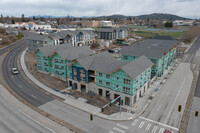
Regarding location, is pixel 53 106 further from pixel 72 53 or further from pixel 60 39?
pixel 60 39

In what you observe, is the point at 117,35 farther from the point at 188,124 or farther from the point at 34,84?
the point at 188,124

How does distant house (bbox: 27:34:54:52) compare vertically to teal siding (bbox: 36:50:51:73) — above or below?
above

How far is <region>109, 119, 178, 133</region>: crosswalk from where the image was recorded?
33.7 metres

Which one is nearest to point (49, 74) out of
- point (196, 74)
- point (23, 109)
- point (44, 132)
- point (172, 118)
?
point (23, 109)

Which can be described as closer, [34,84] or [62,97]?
[62,97]

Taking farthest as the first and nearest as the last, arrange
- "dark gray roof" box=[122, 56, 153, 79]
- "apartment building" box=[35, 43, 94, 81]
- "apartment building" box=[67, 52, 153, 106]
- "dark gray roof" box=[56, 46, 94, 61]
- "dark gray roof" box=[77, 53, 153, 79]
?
"apartment building" box=[35, 43, 94, 81], "dark gray roof" box=[56, 46, 94, 61], "apartment building" box=[67, 52, 153, 106], "dark gray roof" box=[77, 53, 153, 79], "dark gray roof" box=[122, 56, 153, 79]

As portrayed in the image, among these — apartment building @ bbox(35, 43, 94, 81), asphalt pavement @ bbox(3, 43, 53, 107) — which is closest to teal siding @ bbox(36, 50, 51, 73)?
apartment building @ bbox(35, 43, 94, 81)

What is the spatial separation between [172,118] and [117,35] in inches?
4820

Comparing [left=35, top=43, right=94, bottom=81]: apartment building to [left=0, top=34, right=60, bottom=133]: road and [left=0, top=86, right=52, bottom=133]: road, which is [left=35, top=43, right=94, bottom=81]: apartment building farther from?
[left=0, top=86, right=52, bottom=133]: road

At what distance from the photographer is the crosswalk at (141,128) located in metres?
33.7

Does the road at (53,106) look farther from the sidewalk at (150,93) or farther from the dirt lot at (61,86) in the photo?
the sidewalk at (150,93)

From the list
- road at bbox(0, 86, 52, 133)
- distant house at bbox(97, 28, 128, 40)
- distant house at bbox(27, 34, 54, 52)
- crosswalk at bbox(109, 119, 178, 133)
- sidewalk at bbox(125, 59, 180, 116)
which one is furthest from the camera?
distant house at bbox(97, 28, 128, 40)

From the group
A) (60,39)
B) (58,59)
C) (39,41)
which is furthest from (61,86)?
(60,39)

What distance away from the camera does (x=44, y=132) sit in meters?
33.3
